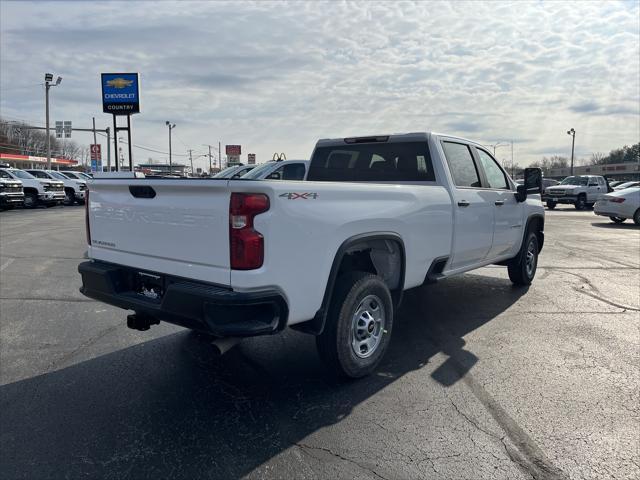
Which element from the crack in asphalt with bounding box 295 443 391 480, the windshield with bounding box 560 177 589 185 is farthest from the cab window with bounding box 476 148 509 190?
the windshield with bounding box 560 177 589 185

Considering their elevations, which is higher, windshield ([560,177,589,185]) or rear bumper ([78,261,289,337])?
windshield ([560,177,589,185])

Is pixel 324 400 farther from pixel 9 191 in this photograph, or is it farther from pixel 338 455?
pixel 9 191

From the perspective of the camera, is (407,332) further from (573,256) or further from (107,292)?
(573,256)

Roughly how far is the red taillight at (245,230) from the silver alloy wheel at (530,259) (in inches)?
214

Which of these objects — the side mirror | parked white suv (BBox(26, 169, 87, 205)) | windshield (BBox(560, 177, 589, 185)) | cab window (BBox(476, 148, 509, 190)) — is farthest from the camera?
parked white suv (BBox(26, 169, 87, 205))

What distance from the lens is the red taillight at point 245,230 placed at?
3.01m

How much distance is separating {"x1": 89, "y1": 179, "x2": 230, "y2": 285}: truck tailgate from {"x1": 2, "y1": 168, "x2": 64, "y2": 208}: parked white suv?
23.8m

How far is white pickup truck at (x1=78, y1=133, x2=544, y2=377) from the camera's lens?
10.0ft

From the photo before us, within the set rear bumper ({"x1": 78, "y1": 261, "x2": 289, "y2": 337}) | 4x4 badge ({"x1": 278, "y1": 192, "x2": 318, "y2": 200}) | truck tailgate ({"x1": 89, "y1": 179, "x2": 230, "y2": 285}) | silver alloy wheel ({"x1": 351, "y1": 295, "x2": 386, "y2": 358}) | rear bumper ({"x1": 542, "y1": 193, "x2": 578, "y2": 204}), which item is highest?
4x4 badge ({"x1": 278, "y1": 192, "x2": 318, "y2": 200})

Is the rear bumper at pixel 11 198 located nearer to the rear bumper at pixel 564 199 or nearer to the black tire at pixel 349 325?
the black tire at pixel 349 325

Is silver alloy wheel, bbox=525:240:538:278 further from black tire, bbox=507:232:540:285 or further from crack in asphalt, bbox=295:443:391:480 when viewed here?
crack in asphalt, bbox=295:443:391:480

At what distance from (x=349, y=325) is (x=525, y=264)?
4.44 m

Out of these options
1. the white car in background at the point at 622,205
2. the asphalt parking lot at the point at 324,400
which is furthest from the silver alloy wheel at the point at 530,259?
the white car in background at the point at 622,205

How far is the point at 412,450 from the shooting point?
301cm
